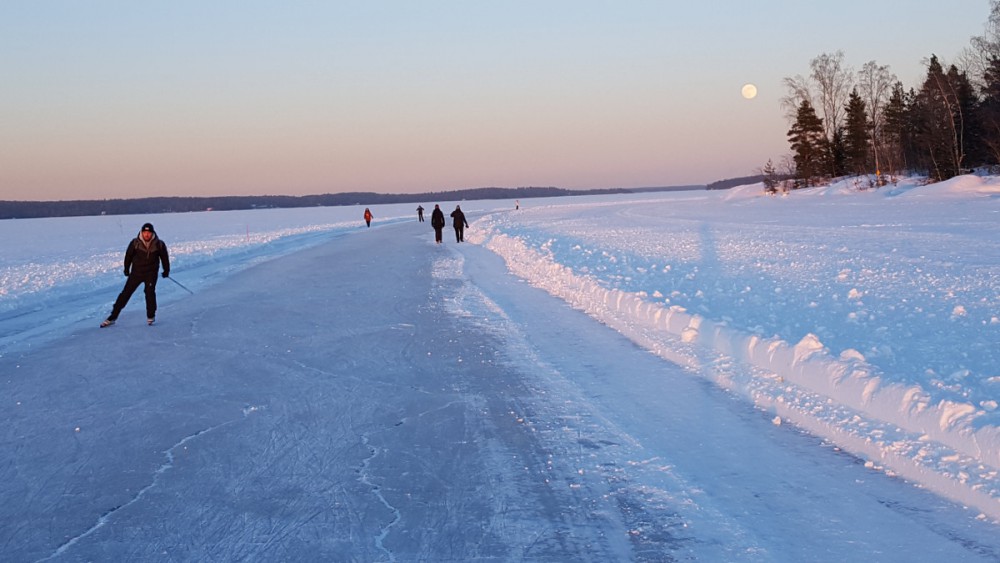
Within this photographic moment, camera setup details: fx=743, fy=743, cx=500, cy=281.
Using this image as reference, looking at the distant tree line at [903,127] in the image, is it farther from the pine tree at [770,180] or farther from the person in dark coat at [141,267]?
the person in dark coat at [141,267]

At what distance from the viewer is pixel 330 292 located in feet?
47.6

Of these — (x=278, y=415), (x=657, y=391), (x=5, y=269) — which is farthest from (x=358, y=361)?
(x=5, y=269)

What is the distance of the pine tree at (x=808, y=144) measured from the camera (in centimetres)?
7144

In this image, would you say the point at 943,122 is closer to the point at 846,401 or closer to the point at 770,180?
the point at 770,180

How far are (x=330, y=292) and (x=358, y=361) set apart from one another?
665 cm

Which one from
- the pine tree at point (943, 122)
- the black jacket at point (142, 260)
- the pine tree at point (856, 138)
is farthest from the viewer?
the pine tree at point (856, 138)

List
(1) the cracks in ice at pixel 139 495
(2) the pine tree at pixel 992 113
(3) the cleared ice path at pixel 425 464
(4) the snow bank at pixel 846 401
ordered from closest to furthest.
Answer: (3) the cleared ice path at pixel 425 464 → (1) the cracks in ice at pixel 139 495 → (4) the snow bank at pixel 846 401 → (2) the pine tree at pixel 992 113

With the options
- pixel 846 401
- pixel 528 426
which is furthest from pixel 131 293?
pixel 846 401

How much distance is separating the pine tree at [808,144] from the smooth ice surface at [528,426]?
64517 millimetres

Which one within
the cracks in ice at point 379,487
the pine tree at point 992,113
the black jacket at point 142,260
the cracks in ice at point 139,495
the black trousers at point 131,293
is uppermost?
the pine tree at point 992,113

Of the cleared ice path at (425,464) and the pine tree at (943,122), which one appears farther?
the pine tree at (943,122)

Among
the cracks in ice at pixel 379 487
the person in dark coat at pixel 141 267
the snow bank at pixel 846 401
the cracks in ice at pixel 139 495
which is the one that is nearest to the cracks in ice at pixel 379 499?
the cracks in ice at pixel 379 487

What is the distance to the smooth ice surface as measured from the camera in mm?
3691

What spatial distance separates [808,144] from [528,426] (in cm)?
7401
